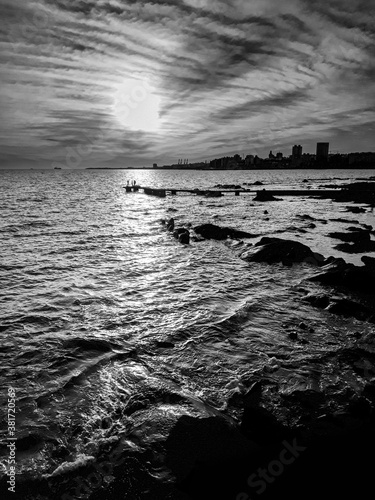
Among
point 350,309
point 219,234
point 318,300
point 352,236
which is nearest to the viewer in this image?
point 350,309

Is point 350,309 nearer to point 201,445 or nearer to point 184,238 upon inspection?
point 201,445

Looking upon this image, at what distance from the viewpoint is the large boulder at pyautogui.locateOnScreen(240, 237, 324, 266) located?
16453 millimetres

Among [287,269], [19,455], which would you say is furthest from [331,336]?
[19,455]

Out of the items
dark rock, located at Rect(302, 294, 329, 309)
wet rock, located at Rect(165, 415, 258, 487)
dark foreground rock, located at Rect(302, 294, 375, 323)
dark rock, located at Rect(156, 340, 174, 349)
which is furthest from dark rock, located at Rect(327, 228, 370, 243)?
wet rock, located at Rect(165, 415, 258, 487)

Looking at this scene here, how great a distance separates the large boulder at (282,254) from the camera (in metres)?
16.5

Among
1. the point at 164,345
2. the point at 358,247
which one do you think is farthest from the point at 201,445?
the point at 358,247

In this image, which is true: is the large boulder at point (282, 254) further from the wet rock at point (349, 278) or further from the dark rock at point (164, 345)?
the dark rock at point (164, 345)

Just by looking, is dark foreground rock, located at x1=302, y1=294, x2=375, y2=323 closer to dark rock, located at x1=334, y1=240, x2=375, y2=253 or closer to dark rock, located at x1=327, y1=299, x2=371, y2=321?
dark rock, located at x1=327, y1=299, x2=371, y2=321

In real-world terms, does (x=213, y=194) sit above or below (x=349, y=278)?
above

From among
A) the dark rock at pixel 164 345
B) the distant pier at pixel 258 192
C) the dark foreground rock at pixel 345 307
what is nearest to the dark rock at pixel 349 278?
the dark foreground rock at pixel 345 307

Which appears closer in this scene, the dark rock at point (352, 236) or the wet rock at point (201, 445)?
the wet rock at point (201, 445)

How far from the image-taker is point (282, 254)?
17.0 meters

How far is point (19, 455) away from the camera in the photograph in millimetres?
5086

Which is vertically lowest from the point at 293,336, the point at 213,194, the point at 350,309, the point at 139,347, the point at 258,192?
the point at 139,347
